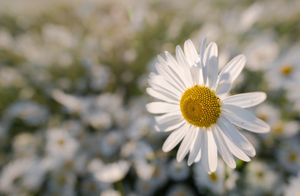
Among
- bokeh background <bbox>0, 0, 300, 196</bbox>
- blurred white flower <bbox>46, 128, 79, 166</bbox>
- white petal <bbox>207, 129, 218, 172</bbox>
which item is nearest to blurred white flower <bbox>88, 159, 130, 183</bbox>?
bokeh background <bbox>0, 0, 300, 196</bbox>

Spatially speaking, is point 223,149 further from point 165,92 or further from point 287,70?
point 287,70

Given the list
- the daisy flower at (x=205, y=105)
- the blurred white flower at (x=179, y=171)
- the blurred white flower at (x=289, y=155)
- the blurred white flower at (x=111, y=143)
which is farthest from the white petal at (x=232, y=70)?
the blurred white flower at (x=111, y=143)

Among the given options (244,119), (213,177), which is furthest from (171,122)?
(213,177)

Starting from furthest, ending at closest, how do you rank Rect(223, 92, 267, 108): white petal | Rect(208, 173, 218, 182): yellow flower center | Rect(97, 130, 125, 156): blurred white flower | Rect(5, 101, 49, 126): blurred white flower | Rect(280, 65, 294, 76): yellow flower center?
1. Rect(5, 101, 49, 126): blurred white flower
2. Rect(97, 130, 125, 156): blurred white flower
3. Rect(280, 65, 294, 76): yellow flower center
4. Rect(208, 173, 218, 182): yellow flower center
5. Rect(223, 92, 267, 108): white petal

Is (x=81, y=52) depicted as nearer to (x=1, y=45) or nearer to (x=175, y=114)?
(x=1, y=45)

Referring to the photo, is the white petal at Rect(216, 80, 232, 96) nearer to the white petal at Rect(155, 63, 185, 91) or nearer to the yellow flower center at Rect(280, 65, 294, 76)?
the white petal at Rect(155, 63, 185, 91)

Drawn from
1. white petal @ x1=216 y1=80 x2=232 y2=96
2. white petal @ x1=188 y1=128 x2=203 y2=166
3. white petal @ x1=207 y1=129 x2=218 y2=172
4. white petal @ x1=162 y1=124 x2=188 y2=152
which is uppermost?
white petal @ x1=216 y1=80 x2=232 y2=96

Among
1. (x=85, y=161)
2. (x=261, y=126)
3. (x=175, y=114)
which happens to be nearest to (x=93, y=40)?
(x=85, y=161)
